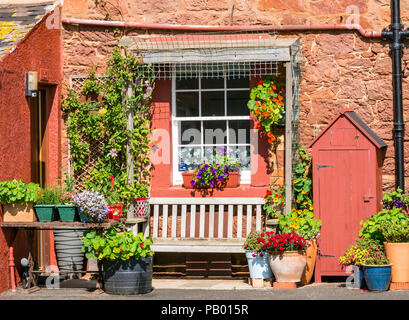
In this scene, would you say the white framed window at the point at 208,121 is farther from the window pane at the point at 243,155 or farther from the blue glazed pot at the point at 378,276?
the blue glazed pot at the point at 378,276

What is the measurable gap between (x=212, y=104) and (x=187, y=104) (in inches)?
14.0

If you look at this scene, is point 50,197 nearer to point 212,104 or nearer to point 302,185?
point 212,104

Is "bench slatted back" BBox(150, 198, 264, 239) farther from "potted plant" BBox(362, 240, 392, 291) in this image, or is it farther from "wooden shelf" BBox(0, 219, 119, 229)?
"potted plant" BBox(362, 240, 392, 291)

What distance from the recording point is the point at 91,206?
28.0 feet

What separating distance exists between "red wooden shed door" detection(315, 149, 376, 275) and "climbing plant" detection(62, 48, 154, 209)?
2.53 meters

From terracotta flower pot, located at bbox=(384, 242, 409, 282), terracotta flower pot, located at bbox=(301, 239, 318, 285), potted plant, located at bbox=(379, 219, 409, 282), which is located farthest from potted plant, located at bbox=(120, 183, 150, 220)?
terracotta flower pot, located at bbox=(384, 242, 409, 282)

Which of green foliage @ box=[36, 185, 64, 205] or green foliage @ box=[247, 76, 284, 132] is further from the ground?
green foliage @ box=[247, 76, 284, 132]

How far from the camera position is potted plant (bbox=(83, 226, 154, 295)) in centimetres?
845

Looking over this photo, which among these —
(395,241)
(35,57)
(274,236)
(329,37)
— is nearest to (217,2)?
(329,37)

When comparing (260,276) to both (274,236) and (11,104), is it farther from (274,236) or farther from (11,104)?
(11,104)

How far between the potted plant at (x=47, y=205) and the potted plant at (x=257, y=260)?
2391mm

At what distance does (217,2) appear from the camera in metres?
10.3

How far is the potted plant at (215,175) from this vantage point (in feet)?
33.1

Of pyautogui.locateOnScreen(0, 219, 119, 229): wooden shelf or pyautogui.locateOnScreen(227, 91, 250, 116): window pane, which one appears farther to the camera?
pyautogui.locateOnScreen(227, 91, 250, 116): window pane
